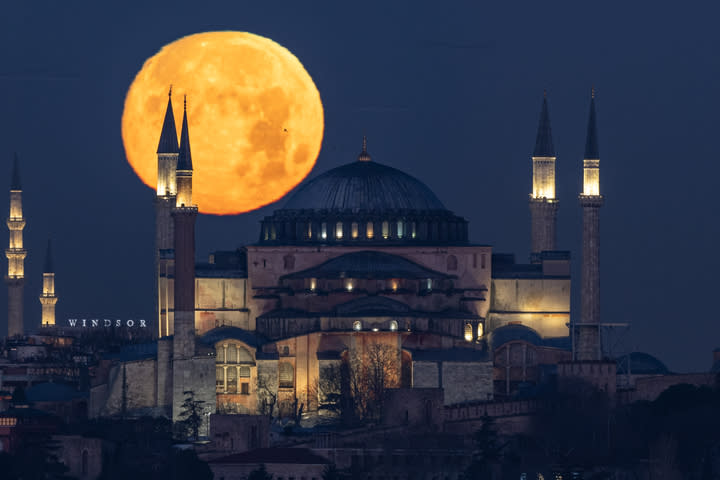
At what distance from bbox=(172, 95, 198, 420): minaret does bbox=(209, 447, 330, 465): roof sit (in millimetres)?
7564

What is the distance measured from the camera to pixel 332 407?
90062mm

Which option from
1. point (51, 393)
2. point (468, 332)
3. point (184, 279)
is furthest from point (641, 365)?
point (51, 393)

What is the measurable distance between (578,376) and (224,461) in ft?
43.4

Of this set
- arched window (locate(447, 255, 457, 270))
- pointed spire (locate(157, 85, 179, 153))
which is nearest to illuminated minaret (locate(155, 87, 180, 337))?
pointed spire (locate(157, 85, 179, 153))

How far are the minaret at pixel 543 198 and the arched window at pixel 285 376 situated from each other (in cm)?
1320

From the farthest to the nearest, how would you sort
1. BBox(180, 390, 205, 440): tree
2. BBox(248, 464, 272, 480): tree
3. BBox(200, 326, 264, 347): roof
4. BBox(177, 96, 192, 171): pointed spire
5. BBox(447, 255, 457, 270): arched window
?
BBox(447, 255, 457, 270): arched window, BBox(177, 96, 192, 171): pointed spire, BBox(200, 326, 264, 347): roof, BBox(180, 390, 205, 440): tree, BBox(248, 464, 272, 480): tree

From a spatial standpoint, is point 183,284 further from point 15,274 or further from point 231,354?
point 15,274

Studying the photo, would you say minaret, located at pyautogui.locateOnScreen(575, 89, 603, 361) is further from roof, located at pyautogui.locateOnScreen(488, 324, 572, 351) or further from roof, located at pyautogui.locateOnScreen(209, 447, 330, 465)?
roof, located at pyautogui.locateOnScreen(209, 447, 330, 465)

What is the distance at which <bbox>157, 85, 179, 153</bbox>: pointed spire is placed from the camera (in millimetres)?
99938

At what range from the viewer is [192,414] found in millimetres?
88062

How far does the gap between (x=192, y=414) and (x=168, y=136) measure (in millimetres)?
15403

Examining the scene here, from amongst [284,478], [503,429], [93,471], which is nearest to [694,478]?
[503,429]

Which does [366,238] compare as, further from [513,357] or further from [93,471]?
[93,471]

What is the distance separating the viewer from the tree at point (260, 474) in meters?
79.2
